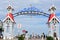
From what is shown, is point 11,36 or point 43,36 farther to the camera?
point 11,36

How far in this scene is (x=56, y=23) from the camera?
4906 cm

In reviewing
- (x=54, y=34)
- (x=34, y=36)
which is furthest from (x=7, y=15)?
(x=54, y=34)

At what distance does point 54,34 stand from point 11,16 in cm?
982

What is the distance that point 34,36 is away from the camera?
159ft

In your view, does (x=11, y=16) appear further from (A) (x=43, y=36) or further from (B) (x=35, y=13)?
(A) (x=43, y=36)

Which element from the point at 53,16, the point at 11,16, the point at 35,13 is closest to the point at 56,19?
the point at 53,16

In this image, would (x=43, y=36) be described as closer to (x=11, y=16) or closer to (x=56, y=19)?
(x=56, y=19)

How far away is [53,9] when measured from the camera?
50.1 meters

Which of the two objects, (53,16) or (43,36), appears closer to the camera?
(43,36)

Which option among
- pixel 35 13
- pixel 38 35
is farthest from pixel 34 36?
pixel 35 13

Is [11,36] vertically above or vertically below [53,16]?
below

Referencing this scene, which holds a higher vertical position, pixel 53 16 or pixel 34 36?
pixel 53 16

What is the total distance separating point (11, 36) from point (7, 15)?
5096 mm

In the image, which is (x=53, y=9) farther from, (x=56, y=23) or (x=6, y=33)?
(x=6, y=33)
